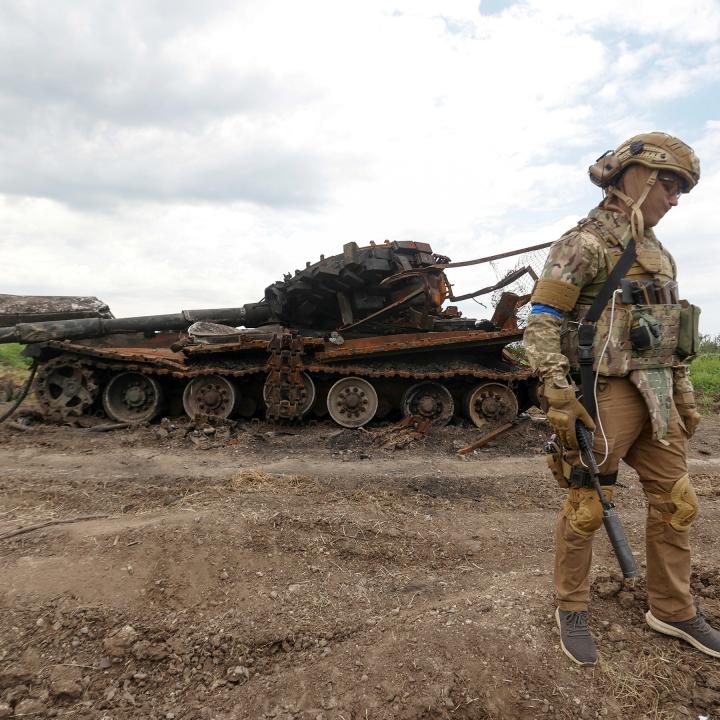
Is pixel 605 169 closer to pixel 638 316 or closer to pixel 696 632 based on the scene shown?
pixel 638 316

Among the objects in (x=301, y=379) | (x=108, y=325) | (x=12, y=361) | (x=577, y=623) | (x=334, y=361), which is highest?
(x=108, y=325)

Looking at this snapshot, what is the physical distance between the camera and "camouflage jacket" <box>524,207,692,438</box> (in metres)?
2.85

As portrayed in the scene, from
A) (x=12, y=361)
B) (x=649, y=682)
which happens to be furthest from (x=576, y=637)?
(x=12, y=361)

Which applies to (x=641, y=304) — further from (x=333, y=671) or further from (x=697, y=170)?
(x=333, y=671)

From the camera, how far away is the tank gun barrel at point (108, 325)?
997 cm

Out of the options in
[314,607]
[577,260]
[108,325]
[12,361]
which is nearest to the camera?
[577,260]

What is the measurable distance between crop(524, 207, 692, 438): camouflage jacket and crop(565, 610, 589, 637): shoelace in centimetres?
102

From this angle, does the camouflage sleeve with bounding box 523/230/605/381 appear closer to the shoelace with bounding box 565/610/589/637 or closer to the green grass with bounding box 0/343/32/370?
the shoelace with bounding box 565/610/589/637

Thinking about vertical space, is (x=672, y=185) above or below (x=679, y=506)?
above

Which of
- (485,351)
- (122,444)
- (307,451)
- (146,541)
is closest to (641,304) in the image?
(146,541)

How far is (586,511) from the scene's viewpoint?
9.26ft

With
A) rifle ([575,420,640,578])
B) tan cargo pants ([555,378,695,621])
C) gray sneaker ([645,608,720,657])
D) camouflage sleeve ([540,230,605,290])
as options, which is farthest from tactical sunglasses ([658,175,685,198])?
gray sneaker ([645,608,720,657])

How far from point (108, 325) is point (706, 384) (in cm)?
1466

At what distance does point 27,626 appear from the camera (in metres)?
2.96
